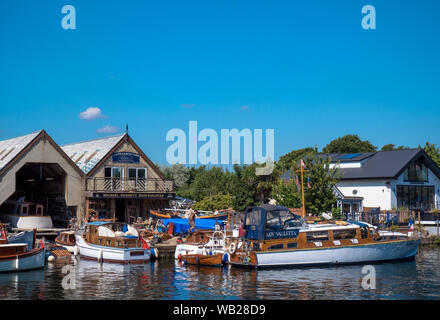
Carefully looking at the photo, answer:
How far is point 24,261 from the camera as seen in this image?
110 feet

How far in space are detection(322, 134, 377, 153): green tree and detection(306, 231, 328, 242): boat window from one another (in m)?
81.3

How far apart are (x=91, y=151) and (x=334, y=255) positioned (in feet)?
94.0

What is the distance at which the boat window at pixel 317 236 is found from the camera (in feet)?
119

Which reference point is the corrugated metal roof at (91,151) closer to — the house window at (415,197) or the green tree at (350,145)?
the house window at (415,197)

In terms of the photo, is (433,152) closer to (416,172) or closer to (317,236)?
(416,172)

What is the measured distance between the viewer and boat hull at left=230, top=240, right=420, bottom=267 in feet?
115

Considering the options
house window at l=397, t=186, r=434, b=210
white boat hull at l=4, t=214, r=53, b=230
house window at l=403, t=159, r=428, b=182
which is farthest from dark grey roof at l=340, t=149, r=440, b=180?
white boat hull at l=4, t=214, r=53, b=230

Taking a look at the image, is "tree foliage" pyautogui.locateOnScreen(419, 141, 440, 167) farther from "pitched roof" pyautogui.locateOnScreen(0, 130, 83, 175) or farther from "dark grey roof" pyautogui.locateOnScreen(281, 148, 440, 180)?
"pitched roof" pyautogui.locateOnScreen(0, 130, 83, 175)

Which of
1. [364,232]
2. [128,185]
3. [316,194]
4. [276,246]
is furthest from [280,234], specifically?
[128,185]

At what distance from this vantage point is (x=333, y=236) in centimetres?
3669

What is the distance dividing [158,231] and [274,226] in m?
14.4

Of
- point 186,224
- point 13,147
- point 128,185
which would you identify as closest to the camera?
point 186,224
